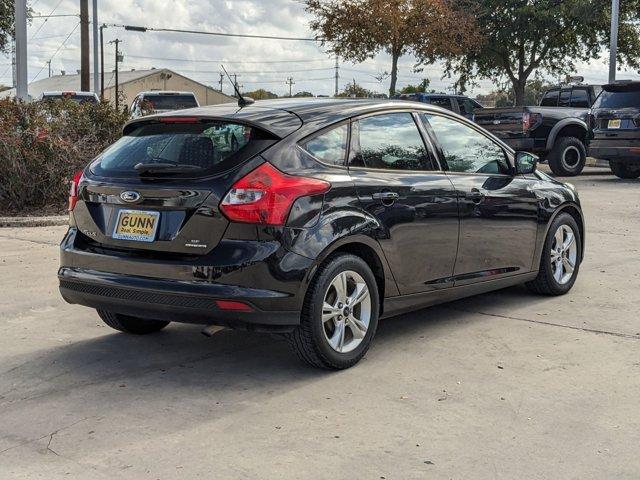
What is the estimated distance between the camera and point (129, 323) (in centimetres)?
552

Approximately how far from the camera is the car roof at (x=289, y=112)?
4723mm

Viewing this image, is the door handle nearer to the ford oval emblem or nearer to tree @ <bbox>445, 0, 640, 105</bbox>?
the ford oval emblem

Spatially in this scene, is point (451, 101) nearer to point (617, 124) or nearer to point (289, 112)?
point (617, 124)

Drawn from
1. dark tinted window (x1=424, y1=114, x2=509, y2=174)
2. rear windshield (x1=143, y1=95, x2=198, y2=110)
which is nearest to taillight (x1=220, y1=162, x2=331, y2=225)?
dark tinted window (x1=424, y1=114, x2=509, y2=174)

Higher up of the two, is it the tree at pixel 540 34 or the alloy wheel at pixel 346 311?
the tree at pixel 540 34

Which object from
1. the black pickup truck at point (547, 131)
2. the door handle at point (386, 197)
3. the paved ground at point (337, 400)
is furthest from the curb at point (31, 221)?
the black pickup truck at point (547, 131)

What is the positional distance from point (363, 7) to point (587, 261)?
21771 mm

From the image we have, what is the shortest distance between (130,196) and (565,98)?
19.2 m

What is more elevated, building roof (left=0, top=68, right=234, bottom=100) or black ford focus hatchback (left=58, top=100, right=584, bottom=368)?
building roof (left=0, top=68, right=234, bottom=100)

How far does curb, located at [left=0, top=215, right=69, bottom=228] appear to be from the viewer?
34.9ft

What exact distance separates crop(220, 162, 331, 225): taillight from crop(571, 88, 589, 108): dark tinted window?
18.5 metres

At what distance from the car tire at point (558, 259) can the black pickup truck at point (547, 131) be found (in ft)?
35.2

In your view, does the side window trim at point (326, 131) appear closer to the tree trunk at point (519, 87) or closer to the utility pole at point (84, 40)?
the tree trunk at point (519, 87)

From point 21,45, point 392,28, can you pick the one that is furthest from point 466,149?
point 392,28
